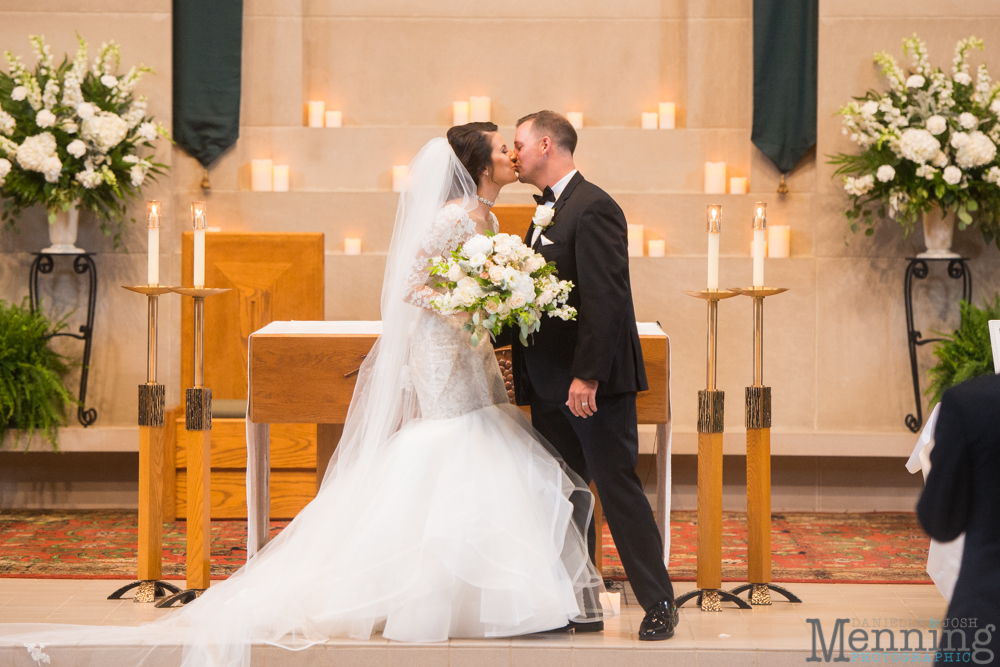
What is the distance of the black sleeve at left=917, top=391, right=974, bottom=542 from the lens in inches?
68.2

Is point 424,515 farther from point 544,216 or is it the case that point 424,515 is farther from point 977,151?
point 977,151

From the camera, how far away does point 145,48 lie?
5.80 metres

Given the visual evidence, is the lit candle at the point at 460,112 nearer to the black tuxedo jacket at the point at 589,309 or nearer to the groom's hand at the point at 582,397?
the black tuxedo jacket at the point at 589,309

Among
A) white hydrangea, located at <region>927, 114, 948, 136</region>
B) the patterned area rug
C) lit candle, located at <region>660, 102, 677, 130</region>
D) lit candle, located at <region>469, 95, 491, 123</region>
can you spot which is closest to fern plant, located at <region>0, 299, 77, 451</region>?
the patterned area rug

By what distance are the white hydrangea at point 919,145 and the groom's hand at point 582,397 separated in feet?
10.3

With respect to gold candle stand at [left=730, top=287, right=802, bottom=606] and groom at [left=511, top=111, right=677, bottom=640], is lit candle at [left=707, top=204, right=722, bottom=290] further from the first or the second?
groom at [left=511, top=111, right=677, bottom=640]

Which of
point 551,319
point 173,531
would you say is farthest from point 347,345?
point 173,531

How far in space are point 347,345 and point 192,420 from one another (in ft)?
2.21

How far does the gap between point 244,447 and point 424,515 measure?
2.37 meters

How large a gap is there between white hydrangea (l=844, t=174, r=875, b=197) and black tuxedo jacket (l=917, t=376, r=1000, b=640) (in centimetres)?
394

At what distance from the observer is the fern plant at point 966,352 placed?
207 inches

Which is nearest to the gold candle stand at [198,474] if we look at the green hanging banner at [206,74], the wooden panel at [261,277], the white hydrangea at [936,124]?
the wooden panel at [261,277]

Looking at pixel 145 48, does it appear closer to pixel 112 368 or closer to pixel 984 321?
pixel 112 368

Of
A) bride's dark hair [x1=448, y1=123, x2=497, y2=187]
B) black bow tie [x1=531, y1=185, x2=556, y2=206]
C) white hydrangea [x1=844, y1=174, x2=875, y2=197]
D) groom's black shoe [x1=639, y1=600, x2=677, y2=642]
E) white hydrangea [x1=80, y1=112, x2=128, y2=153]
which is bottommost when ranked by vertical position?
groom's black shoe [x1=639, y1=600, x2=677, y2=642]
